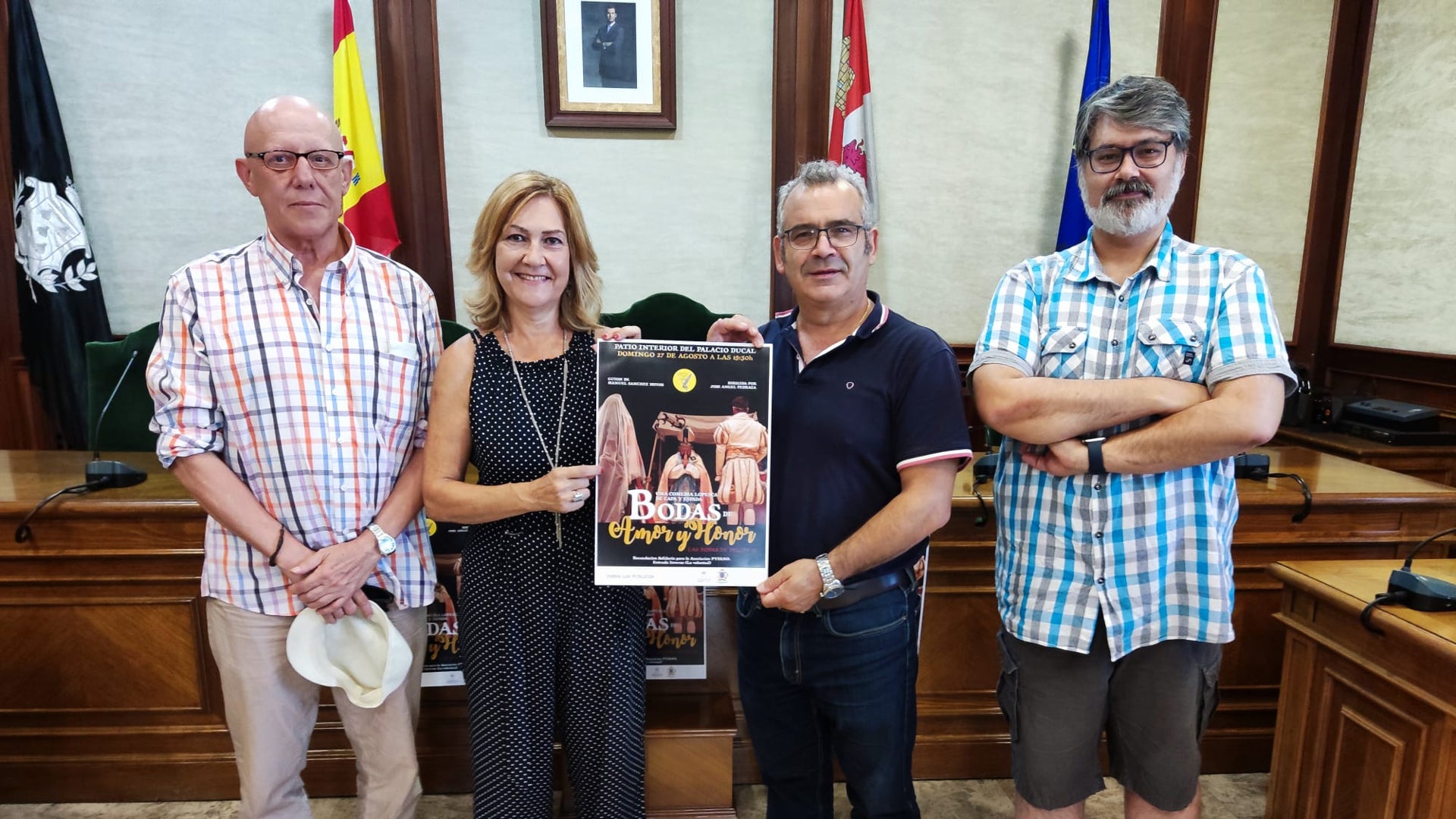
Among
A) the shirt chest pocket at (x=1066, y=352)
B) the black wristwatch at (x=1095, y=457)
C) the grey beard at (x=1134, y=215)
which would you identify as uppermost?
the grey beard at (x=1134, y=215)

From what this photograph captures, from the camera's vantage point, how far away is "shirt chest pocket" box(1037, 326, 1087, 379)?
1.32 metres

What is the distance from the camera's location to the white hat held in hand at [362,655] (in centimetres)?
140

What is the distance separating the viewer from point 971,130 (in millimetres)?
3486

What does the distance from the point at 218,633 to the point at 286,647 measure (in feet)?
0.59

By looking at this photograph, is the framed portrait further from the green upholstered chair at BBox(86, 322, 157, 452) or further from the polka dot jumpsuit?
the polka dot jumpsuit

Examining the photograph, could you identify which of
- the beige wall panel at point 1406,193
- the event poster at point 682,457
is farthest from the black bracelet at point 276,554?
the beige wall panel at point 1406,193

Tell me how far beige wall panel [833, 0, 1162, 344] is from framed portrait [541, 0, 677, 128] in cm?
78

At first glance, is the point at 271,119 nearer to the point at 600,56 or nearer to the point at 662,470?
the point at 662,470

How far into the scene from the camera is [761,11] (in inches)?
130

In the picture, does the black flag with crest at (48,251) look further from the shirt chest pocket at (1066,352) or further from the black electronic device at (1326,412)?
the black electronic device at (1326,412)

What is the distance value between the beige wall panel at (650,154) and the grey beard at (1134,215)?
2290mm

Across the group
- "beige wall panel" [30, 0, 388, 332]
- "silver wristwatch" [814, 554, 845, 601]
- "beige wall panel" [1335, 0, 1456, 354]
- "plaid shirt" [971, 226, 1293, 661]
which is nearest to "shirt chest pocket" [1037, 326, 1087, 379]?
"plaid shirt" [971, 226, 1293, 661]

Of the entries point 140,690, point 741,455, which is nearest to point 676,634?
point 741,455

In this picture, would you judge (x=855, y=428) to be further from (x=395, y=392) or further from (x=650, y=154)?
(x=650, y=154)
